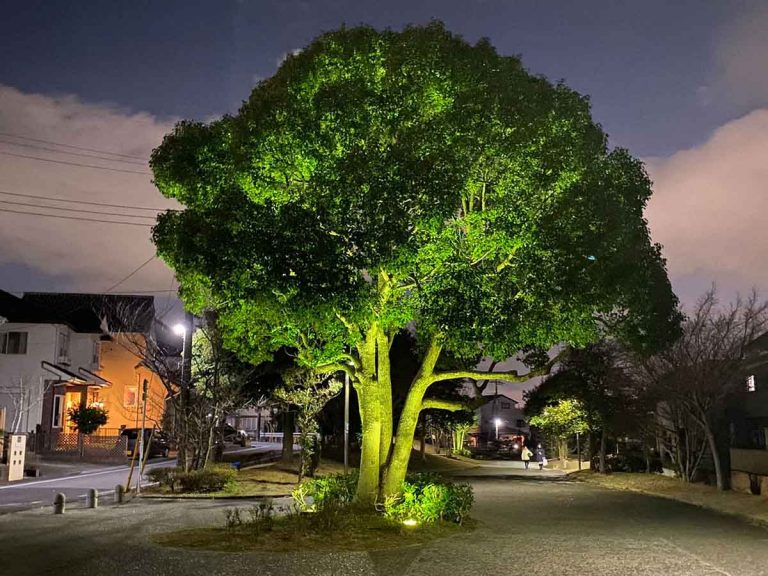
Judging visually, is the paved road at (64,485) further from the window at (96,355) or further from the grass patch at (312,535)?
the window at (96,355)

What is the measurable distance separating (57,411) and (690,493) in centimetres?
3556

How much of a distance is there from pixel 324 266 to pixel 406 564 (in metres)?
5.21

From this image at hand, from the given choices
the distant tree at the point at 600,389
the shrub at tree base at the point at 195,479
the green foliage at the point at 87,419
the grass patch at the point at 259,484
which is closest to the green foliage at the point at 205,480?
the shrub at tree base at the point at 195,479

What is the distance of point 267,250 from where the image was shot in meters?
13.7

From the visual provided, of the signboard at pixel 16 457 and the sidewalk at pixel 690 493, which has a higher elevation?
the signboard at pixel 16 457

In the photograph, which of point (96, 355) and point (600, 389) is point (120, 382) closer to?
point (96, 355)

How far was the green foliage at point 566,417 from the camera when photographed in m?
39.0

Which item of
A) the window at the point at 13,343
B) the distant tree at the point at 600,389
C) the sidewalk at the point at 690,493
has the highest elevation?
the window at the point at 13,343

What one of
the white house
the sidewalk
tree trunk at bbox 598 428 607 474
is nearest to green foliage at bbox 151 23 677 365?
the sidewalk

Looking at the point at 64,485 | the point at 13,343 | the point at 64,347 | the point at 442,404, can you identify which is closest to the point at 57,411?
the point at 64,347

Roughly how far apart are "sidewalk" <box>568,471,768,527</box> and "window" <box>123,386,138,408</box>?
30.9 meters

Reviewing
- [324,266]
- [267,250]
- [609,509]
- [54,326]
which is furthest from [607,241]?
[54,326]

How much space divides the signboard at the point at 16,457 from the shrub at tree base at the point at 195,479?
6638 millimetres

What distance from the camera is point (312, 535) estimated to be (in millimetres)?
13578
